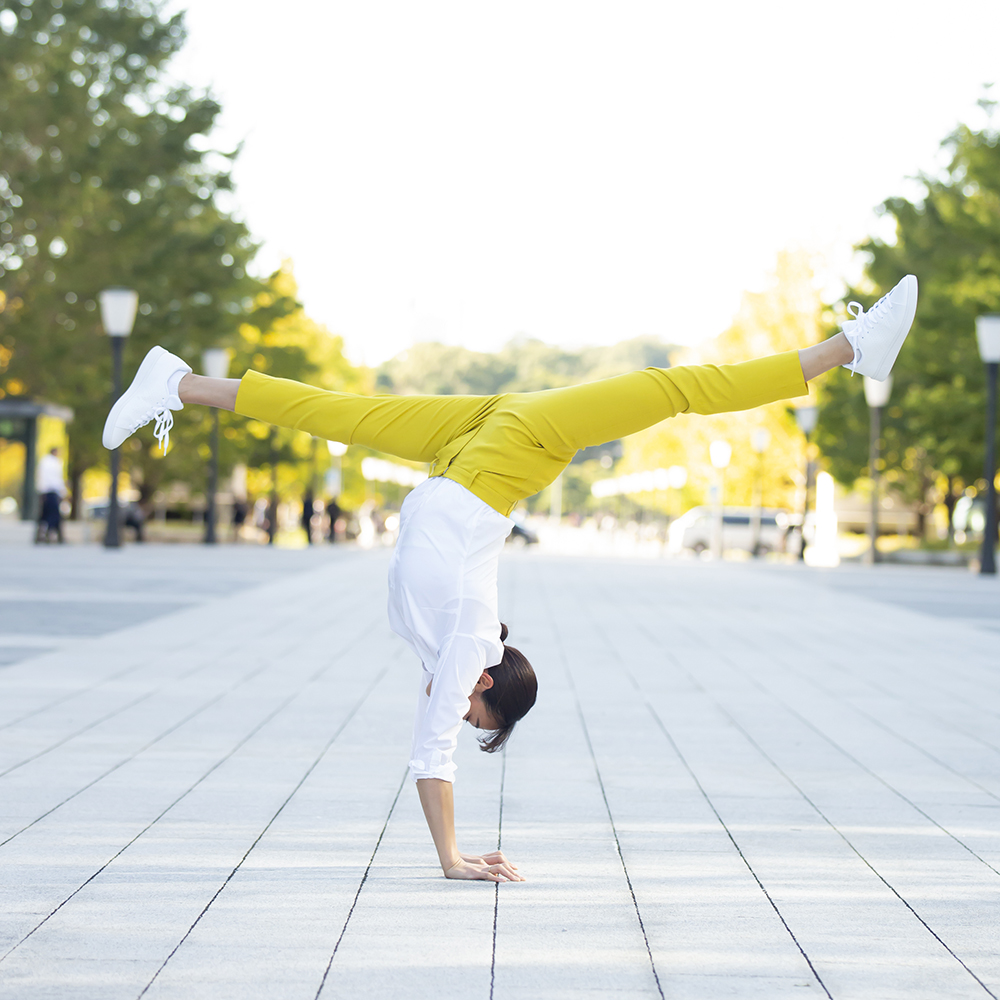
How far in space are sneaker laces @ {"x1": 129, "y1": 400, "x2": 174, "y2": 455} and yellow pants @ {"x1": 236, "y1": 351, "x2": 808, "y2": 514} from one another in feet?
1.04

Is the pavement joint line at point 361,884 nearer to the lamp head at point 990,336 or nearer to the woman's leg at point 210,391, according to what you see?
the woman's leg at point 210,391

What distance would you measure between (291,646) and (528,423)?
6.87 meters

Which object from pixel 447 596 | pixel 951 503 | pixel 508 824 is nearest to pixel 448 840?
pixel 447 596

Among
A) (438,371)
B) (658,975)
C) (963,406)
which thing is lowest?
(658,975)

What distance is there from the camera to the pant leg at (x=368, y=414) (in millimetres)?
3947

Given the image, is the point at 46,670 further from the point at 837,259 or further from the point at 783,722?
the point at 837,259

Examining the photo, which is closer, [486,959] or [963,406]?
[486,959]

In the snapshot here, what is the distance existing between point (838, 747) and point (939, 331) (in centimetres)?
2491

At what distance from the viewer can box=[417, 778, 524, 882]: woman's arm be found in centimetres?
395

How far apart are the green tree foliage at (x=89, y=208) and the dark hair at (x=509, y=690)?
2827cm

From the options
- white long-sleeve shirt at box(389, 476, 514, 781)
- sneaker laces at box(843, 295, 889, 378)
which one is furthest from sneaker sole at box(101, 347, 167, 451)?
sneaker laces at box(843, 295, 889, 378)

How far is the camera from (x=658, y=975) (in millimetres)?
3307

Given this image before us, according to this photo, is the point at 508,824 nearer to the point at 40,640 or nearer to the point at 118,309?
the point at 40,640

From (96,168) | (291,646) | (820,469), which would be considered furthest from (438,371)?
(291,646)
